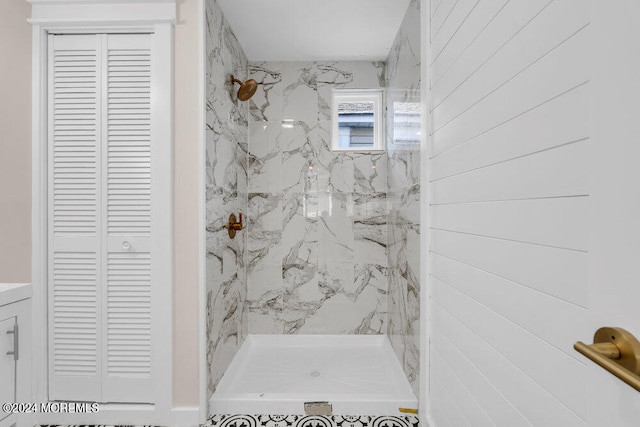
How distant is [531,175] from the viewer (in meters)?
0.91

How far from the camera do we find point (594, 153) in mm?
549

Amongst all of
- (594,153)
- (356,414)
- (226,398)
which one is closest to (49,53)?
(226,398)

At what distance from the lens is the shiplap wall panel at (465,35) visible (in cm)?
112

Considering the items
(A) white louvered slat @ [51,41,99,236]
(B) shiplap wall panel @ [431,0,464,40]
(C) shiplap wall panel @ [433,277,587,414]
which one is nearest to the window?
(B) shiplap wall panel @ [431,0,464,40]

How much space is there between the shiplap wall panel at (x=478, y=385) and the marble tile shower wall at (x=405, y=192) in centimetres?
42

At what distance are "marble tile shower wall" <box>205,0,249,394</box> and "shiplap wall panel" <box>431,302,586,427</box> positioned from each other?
4.64 ft

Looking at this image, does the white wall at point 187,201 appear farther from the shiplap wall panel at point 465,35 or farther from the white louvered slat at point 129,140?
the shiplap wall panel at point 465,35

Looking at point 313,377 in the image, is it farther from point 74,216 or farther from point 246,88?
point 246,88

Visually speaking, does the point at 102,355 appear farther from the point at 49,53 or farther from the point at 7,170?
the point at 49,53

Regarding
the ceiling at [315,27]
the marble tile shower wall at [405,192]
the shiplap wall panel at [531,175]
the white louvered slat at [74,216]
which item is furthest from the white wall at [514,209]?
the white louvered slat at [74,216]

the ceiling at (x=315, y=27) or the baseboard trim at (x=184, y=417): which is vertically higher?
the ceiling at (x=315, y=27)

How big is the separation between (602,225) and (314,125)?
111 inches

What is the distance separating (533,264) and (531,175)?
0.23 meters

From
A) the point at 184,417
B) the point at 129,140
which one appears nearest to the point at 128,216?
the point at 129,140
